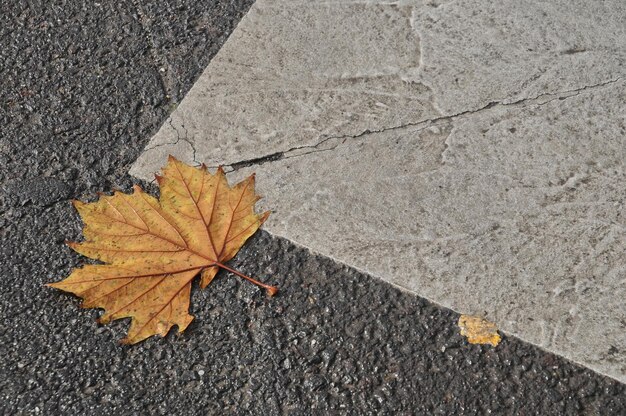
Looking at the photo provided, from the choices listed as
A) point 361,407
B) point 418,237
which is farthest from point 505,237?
point 361,407

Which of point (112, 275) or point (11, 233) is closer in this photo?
point (112, 275)

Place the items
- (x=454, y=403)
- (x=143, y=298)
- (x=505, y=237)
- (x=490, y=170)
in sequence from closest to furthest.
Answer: (x=454, y=403)
(x=143, y=298)
(x=505, y=237)
(x=490, y=170)

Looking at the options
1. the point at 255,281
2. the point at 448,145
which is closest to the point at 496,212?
the point at 448,145

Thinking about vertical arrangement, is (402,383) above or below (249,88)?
below

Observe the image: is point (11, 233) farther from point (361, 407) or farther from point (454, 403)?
point (454, 403)

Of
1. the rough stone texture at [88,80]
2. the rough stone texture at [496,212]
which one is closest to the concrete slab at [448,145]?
the rough stone texture at [496,212]

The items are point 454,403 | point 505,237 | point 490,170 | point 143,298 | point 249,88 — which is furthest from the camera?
point 249,88

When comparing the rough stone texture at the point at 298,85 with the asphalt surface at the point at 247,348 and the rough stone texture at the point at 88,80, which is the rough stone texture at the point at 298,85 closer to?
the rough stone texture at the point at 88,80

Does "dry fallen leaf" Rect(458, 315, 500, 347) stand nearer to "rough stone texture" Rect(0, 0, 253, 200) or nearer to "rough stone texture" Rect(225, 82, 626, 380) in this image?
"rough stone texture" Rect(225, 82, 626, 380)
